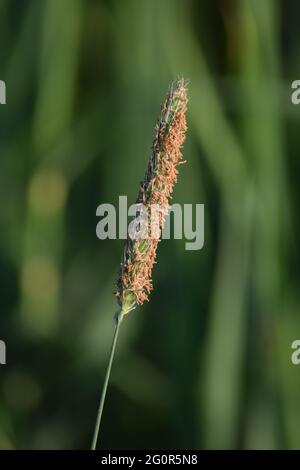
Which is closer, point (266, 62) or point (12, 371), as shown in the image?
point (266, 62)

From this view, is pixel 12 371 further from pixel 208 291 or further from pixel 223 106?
pixel 223 106

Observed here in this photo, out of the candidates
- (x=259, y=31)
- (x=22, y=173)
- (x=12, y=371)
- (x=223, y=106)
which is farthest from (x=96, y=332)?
Answer: (x=259, y=31)

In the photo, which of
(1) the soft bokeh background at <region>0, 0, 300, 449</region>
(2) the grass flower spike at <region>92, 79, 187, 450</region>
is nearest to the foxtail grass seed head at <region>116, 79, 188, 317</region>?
(2) the grass flower spike at <region>92, 79, 187, 450</region>

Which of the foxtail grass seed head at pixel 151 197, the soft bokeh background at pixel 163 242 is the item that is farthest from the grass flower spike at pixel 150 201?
the soft bokeh background at pixel 163 242

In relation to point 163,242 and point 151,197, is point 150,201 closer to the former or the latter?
point 151,197
